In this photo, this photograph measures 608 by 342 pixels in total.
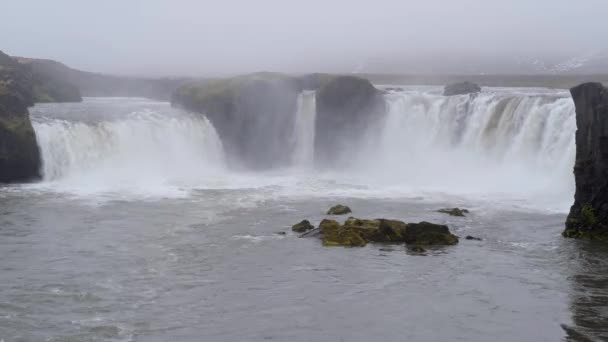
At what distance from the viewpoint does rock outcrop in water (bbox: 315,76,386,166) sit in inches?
2009

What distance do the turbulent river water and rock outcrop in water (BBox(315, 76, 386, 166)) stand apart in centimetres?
87

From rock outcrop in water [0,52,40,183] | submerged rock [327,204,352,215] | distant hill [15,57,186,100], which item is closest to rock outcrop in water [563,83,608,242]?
submerged rock [327,204,352,215]

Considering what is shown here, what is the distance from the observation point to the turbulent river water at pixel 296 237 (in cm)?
1889

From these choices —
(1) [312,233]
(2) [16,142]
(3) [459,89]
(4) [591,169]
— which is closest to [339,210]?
(1) [312,233]

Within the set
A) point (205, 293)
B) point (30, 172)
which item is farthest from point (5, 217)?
point (205, 293)

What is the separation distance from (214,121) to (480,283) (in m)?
31.9

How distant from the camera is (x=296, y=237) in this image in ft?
92.2

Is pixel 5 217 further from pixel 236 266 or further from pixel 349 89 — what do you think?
pixel 349 89

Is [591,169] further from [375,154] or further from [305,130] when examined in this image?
[305,130]

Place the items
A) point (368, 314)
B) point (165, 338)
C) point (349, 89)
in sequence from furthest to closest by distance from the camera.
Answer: point (349, 89) < point (368, 314) < point (165, 338)

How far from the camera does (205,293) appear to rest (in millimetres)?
21156

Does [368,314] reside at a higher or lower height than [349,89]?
lower

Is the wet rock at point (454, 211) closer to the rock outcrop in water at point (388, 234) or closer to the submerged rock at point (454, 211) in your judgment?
the submerged rock at point (454, 211)

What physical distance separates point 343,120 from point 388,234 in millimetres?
24561
